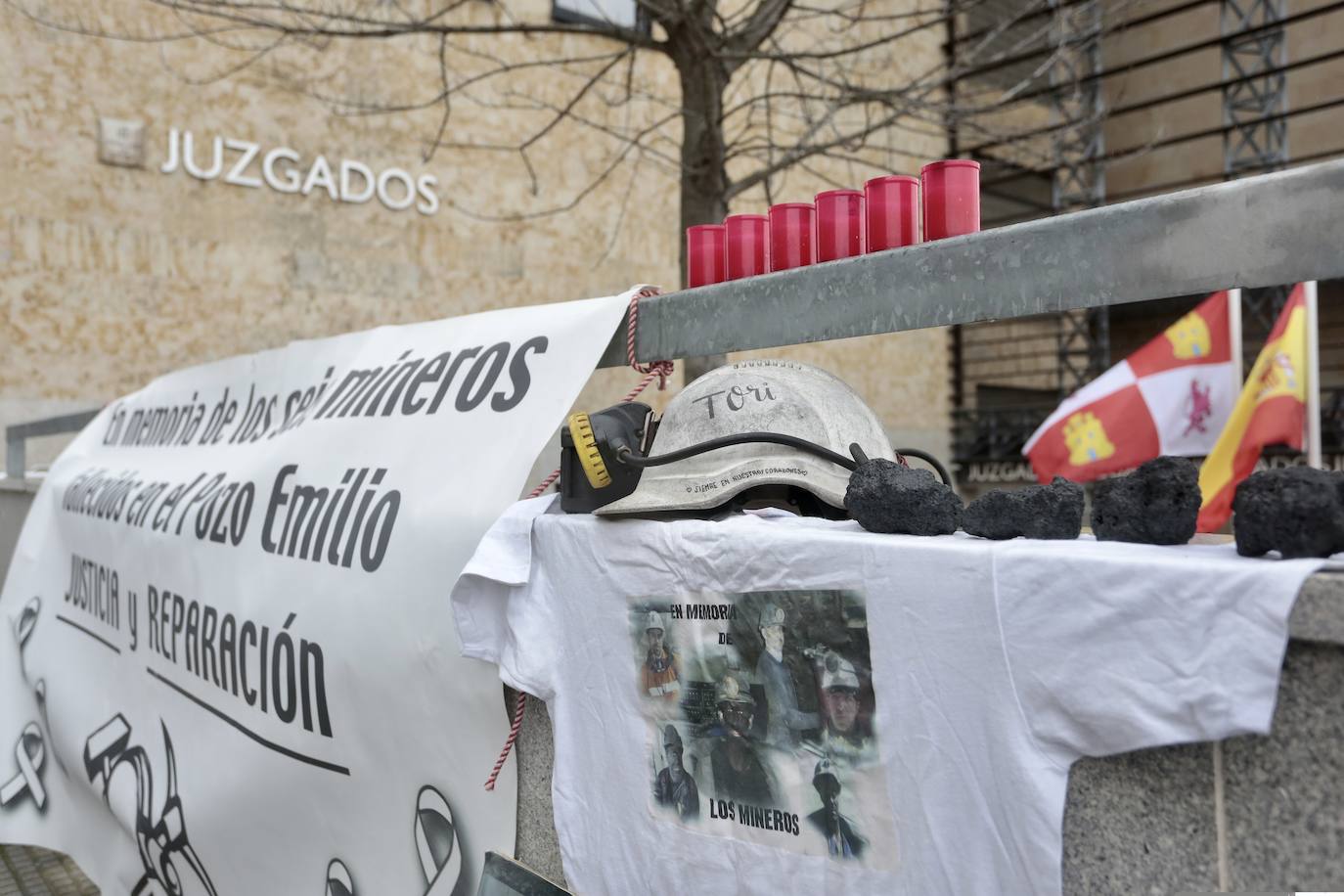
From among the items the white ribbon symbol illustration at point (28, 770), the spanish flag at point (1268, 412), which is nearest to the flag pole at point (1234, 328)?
the spanish flag at point (1268, 412)

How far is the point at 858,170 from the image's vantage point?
13.9m

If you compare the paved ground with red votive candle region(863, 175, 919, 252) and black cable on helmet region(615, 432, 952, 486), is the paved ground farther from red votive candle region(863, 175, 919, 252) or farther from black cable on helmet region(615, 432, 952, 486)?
red votive candle region(863, 175, 919, 252)

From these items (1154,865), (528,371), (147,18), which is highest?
(147,18)

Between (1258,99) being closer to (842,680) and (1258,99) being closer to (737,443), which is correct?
(737,443)

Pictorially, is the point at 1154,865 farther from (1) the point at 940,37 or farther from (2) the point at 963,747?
(1) the point at 940,37

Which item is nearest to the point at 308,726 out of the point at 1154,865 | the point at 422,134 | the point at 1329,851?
the point at 1154,865

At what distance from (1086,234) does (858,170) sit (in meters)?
13.2

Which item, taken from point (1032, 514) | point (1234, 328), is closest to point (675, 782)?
point (1032, 514)

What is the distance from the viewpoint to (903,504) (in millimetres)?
1314

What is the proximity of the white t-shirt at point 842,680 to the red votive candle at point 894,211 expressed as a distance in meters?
0.49

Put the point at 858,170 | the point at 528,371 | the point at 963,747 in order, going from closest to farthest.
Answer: the point at 963,747, the point at 528,371, the point at 858,170

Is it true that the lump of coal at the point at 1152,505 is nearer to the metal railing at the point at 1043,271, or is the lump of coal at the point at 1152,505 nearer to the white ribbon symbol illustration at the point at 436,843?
the metal railing at the point at 1043,271

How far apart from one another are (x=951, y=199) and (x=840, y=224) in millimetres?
185

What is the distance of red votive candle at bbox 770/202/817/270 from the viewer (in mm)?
1806
